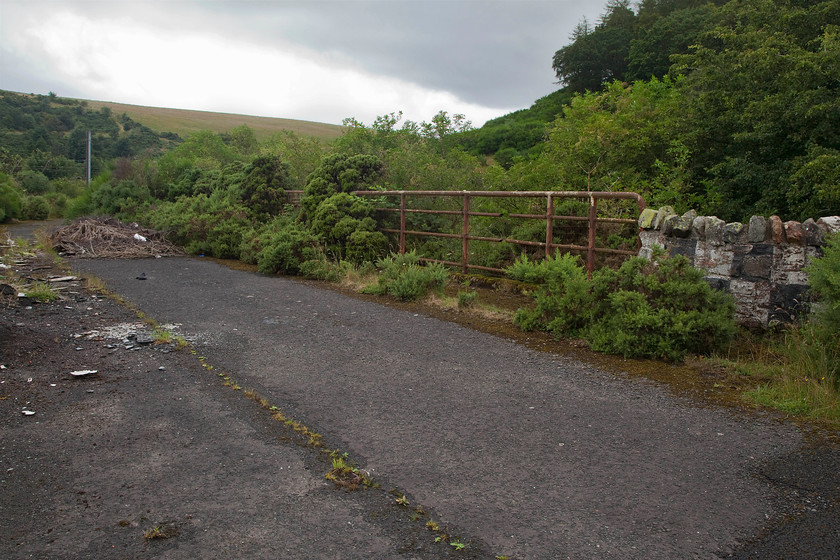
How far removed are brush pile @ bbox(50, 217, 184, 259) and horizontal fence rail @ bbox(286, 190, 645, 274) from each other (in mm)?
6702

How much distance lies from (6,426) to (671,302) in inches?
246

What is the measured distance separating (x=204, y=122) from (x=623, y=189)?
98325 millimetres

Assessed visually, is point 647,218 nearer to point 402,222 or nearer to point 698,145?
point 698,145

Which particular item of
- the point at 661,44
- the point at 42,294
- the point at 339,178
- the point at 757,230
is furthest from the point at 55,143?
the point at 757,230

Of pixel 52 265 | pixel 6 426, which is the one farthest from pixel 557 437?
pixel 52 265

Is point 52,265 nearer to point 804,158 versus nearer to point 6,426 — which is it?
point 6,426

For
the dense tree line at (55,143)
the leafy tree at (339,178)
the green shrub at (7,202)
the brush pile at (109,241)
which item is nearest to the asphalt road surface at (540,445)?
the leafy tree at (339,178)

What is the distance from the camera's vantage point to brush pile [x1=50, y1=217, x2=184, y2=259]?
53.5 ft

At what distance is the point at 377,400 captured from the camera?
535 cm

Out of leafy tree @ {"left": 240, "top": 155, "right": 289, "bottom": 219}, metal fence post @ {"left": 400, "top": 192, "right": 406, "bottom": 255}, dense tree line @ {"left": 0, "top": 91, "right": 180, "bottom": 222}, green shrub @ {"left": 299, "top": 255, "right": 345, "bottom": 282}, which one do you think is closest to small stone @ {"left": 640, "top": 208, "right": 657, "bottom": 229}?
metal fence post @ {"left": 400, "top": 192, "right": 406, "bottom": 255}

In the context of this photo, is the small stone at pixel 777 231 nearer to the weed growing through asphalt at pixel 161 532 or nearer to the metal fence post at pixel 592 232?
the metal fence post at pixel 592 232

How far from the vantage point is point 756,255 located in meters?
6.83

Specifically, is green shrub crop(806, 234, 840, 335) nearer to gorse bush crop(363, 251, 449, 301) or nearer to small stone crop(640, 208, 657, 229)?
small stone crop(640, 208, 657, 229)

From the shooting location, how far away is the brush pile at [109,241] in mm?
16297
